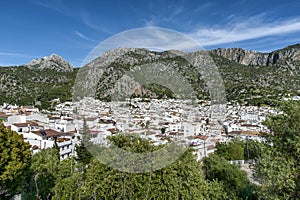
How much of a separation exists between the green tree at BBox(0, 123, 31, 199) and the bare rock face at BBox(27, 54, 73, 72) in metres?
84.0

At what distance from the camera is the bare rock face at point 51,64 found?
287ft

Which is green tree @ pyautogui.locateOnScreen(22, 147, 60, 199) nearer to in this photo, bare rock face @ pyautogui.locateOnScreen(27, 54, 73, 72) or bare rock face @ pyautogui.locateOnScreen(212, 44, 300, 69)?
bare rock face @ pyautogui.locateOnScreen(27, 54, 73, 72)

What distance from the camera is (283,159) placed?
558 centimetres

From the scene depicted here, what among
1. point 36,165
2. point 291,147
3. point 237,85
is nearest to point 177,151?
point 291,147

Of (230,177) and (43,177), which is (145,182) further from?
(230,177)

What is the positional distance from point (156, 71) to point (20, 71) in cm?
8168

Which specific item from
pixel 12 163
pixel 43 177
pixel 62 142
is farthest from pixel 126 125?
pixel 62 142

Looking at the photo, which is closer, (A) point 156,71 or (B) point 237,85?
(A) point 156,71

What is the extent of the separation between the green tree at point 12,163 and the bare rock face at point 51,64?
83970mm

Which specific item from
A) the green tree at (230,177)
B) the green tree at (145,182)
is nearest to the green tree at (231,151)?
the green tree at (230,177)

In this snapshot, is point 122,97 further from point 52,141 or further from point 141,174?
point 52,141

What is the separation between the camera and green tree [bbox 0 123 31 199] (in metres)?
8.21

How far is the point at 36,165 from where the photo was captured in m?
10.0

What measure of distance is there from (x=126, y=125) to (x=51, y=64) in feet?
297
